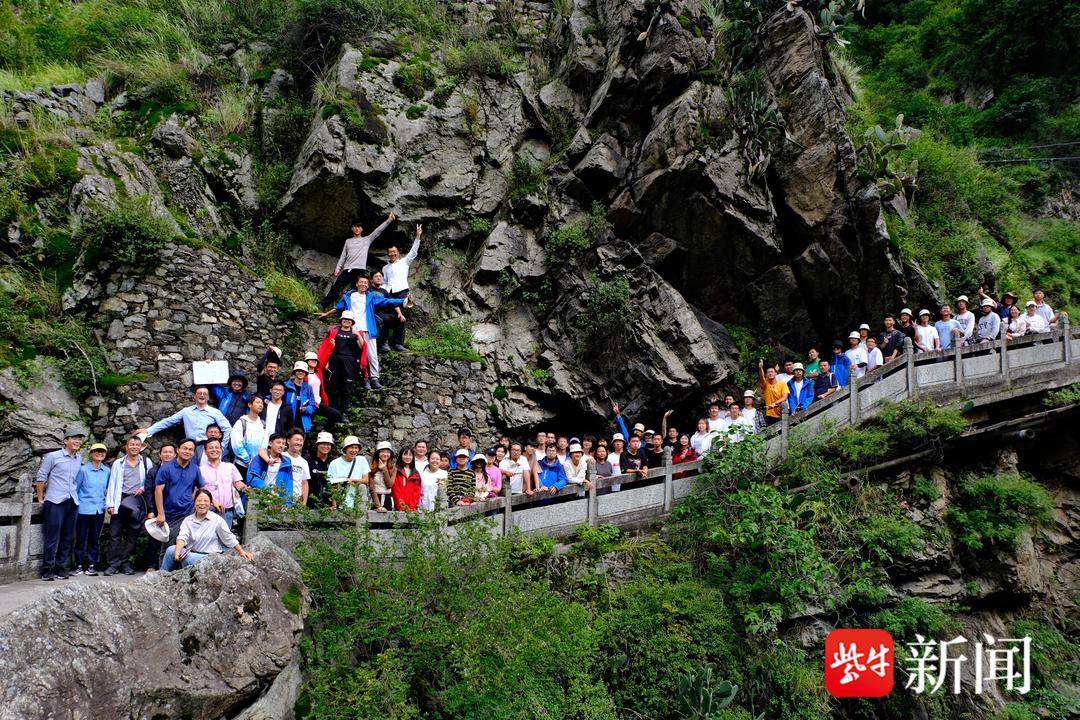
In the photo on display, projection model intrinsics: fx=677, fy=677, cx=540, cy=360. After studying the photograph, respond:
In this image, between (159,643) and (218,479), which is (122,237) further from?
(159,643)

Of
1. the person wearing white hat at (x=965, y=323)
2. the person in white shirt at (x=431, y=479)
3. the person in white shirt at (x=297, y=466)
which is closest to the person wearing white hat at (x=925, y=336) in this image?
the person wearing white hat at (x=965, y=323)

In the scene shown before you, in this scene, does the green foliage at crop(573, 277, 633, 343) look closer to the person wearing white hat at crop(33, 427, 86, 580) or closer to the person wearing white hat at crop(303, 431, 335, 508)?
the person wearing white hat at crop(303, 431, 335, 508)

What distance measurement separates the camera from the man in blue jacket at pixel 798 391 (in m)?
13.1

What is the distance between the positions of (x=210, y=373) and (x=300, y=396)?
193 centimetres

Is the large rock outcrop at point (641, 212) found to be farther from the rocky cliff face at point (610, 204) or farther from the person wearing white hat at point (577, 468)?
the person wearing white hat at point (577, 468)

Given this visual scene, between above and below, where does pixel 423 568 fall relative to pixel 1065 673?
above

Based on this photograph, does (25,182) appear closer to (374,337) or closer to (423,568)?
(374,337)

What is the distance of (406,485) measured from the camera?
1033 cm

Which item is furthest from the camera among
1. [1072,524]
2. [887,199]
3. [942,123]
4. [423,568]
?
[942,123]

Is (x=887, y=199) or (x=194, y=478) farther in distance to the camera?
(x=887, y=199)

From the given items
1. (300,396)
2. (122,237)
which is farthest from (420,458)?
(122,237)

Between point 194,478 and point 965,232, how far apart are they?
19.8 meters

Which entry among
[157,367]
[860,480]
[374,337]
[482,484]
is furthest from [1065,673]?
[157,367]

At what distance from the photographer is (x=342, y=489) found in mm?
9078
